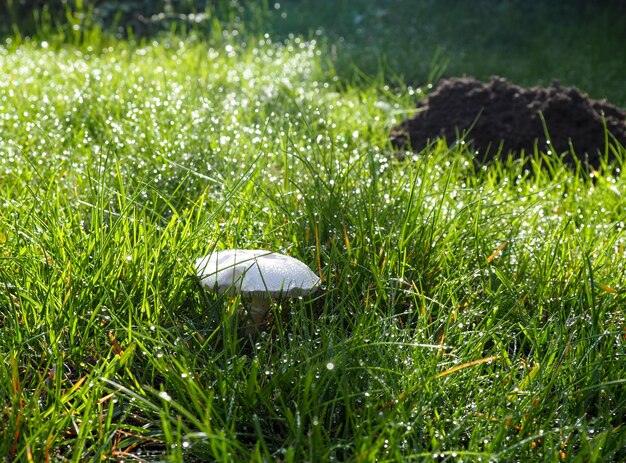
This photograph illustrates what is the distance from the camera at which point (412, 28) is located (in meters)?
8.23

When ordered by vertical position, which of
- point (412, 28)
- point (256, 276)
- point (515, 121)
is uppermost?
point (256, 276)

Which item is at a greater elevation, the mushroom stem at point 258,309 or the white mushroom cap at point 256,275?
the white mushroom cap at point 256,275

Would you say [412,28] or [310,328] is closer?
[310,328]

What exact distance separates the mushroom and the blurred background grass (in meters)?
4.06

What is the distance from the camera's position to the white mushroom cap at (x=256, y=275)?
2043 millimetres

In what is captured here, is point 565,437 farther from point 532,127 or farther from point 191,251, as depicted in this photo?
point 532,127

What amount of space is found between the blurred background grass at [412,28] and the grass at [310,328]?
3359 millimetres

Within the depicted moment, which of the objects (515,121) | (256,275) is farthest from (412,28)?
(256,275)

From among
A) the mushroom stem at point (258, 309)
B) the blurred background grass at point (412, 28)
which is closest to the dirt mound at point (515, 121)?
the blurred background grass at point (412, 28)

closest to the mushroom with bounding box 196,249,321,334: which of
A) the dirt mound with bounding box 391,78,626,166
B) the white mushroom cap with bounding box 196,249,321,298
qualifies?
the white mushroom cap with bounding box 196,249,321,298

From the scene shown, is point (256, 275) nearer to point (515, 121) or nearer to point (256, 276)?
point (256, 276)

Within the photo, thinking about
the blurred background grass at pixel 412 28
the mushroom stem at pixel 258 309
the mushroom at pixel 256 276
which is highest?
the mushroom at pixel 256 276

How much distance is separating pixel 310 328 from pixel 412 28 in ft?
21.6

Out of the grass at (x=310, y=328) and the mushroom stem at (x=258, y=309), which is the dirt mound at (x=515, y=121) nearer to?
the grass at (x=310, y=328)
